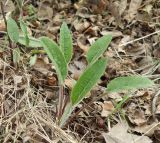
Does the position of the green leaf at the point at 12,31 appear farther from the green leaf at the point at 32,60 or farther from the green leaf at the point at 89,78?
the green leaf at the point at 89,78

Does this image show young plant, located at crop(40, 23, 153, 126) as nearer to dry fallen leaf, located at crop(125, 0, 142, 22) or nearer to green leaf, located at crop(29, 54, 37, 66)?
green leaf, located at crop(29, 54, 37, 66)

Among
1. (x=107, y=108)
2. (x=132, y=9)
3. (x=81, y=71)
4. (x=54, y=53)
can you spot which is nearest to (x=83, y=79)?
(x=54, y=53)

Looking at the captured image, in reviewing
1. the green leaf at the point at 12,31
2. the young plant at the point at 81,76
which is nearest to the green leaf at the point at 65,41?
the young plant at the point at 81,76

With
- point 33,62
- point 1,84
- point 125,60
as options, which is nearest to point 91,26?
point 125,60

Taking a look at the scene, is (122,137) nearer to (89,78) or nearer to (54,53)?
(89,78)

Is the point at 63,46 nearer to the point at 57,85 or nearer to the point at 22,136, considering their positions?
the point at 57,85

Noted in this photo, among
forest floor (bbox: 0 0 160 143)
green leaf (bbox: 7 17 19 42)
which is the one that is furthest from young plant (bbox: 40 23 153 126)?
green leaf (bbox: 7 17 19 42)
